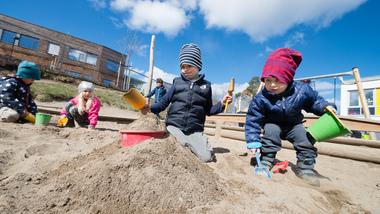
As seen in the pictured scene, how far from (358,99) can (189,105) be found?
53.0 feet

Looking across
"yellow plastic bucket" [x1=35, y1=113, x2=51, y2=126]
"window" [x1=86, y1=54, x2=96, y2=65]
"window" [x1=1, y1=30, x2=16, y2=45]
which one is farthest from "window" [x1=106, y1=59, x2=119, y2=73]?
"yellow plastic bucket" [x1=35, y1=113, x2=51, y2=126]

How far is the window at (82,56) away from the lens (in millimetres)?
27098

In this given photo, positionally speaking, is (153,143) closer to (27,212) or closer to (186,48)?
(27,212)

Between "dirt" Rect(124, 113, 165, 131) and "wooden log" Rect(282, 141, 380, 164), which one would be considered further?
"wooden log" Rect(282, 141, 380, 164)

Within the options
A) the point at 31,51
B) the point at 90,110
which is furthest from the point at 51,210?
the point at 31,51

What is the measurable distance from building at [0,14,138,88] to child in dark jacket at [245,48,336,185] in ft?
67.4

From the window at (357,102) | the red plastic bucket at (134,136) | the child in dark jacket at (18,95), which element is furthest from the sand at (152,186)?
the window at (357,102)

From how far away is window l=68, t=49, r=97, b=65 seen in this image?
88.9 feet

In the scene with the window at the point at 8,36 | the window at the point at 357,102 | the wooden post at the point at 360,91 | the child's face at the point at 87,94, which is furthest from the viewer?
the window at the point at 8,36

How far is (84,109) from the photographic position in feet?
14.3

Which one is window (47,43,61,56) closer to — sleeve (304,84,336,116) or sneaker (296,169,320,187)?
sleeve (304,84,336,116)

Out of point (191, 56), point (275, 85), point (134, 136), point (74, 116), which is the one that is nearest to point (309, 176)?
point (275, 85)

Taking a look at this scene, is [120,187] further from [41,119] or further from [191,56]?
[41,119]

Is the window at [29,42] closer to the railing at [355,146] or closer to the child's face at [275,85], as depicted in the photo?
the railing at [355,146]
